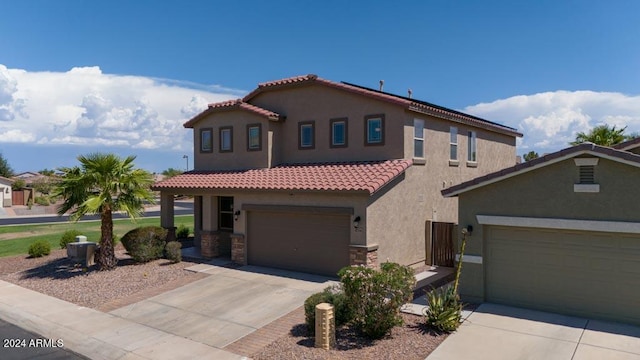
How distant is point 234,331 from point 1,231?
2900 cm

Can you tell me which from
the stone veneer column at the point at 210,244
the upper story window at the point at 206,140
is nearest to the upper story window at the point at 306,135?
the upper story window at the point at 206,140

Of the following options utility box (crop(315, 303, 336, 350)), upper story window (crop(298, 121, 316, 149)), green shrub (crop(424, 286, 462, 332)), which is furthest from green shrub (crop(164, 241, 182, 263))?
green shrub (crop(424, 286, 462, 332))

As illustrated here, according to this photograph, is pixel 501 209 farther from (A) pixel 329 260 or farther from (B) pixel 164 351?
(B) pixel 164 351

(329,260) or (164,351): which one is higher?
(329,260)

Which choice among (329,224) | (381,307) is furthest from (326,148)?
(381,307)

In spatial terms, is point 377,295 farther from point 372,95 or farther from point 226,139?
point 226,139

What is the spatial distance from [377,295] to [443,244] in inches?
307

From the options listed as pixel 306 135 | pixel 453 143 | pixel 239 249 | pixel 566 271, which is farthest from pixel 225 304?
pixel 453 143

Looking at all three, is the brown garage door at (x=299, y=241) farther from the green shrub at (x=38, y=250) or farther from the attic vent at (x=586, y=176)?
the green shrub at (x=38, y=250)

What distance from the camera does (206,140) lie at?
69.3 feet

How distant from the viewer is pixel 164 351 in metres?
9.61

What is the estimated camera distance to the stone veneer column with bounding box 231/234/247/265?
17.4 metres

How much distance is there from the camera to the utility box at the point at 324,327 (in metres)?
9.23

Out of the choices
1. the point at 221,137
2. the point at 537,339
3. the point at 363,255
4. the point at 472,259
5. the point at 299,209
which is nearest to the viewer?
the point at 537,339
